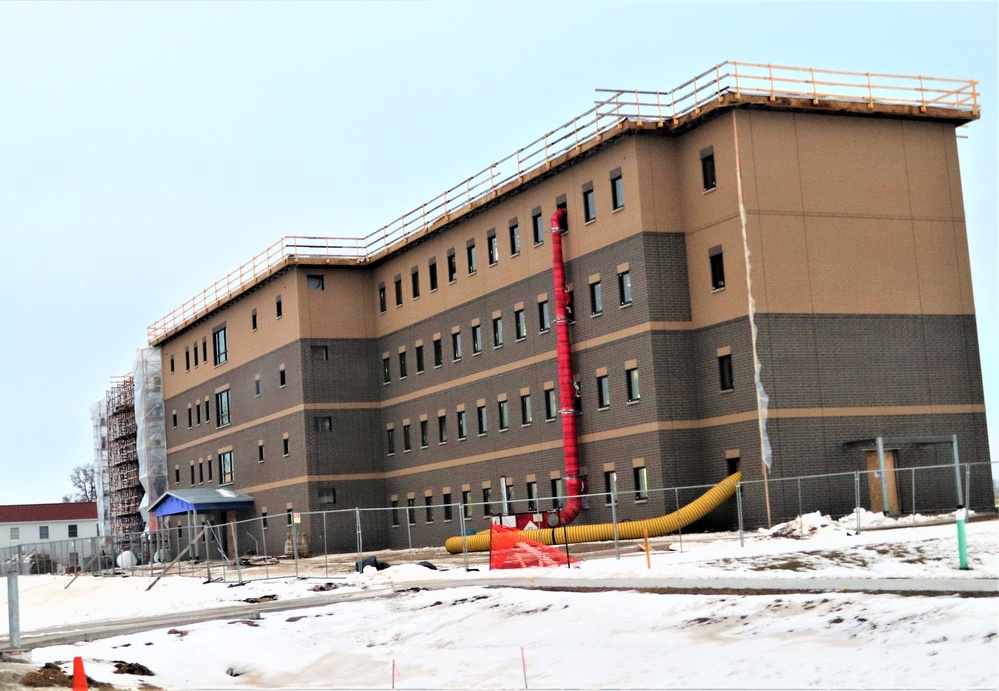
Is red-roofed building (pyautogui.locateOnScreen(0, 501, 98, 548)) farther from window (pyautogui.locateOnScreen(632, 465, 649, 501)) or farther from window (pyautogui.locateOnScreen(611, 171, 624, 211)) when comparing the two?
window (pyautogui.locateOnScreen(611, 171, 624, 211))

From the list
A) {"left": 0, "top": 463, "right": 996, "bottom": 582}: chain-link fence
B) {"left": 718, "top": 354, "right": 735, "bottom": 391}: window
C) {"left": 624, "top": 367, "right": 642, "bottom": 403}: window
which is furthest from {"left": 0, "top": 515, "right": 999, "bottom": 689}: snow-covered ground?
{"left": 624, "top": 367, "right": 642, "bottom": 403}: window

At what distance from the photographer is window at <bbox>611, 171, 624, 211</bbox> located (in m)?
49.5

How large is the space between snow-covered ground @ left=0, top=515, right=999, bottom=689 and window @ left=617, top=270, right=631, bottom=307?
1360 cm

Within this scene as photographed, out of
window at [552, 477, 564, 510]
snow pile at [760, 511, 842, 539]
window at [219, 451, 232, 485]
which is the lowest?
snow pile at [760, 511, 842, 539]

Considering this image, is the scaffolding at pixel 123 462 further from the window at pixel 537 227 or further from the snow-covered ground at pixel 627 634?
the snow-covered ground at pixel 627 634

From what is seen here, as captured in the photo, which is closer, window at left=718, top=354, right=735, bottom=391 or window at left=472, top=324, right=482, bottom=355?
window at left=718, top=354, right=735, bottom=391

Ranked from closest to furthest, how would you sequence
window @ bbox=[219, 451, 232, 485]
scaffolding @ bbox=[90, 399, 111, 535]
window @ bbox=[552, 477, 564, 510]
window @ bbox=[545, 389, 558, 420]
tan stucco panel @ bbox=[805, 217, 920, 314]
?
tan stucco panel @ bbox=[805, 217, 920, 314] → window @ bbox=[552, 477, 564, 510] → window @ bbox=[545, 389, 558, 420] → window @ bbox=[219, 451, 232, 485] → scaffolding @ bbox=[90, 399, 111, 535]

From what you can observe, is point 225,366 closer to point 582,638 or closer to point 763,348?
point 763,348

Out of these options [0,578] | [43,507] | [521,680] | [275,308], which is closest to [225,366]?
[275,308]

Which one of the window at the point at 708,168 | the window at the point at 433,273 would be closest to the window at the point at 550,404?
the window at the point at 433,273

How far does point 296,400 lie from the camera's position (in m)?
68.9

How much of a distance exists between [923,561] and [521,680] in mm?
11435

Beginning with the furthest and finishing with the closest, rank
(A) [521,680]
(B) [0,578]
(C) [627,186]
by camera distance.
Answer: (B) [0,578] → (C) [627,186] → (A) [521,680]

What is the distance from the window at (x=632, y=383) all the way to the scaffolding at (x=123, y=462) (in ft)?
174
